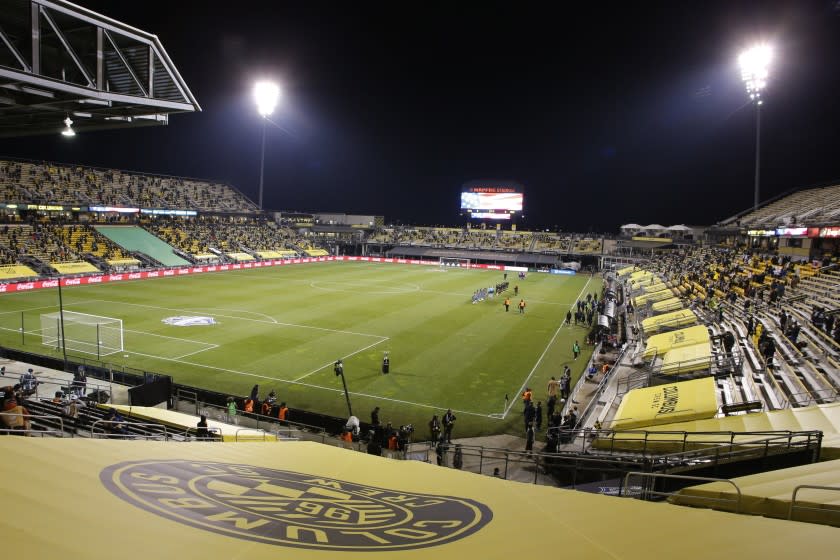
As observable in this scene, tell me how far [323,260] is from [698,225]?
60.5 meters

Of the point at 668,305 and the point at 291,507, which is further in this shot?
the point at 668,305

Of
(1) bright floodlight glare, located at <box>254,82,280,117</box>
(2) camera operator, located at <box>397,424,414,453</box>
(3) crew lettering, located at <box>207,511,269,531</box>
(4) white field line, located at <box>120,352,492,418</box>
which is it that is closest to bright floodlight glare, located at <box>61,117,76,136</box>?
(3) crew lettering, located at <box>207,511,269,531</box>

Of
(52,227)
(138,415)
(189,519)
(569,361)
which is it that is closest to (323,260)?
(52,227)

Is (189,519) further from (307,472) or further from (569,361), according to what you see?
(569,361)

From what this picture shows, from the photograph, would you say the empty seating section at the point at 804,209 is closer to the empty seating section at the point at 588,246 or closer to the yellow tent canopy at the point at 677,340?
the yellow tent canopy at the point at 677,340

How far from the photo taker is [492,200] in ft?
283

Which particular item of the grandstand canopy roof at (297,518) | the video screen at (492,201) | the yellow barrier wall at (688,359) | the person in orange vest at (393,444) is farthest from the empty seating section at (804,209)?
the video screen at (492,201)

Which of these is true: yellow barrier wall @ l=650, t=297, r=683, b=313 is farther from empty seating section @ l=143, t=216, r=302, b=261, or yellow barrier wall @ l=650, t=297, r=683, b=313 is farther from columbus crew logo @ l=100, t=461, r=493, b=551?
empty seating section @ l=143, t=216, r=302, b=261

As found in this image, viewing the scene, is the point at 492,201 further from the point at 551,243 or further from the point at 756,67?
the point at 756,67

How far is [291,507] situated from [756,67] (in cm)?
5142

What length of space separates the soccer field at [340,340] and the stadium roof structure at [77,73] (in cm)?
1104

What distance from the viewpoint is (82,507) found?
410cm

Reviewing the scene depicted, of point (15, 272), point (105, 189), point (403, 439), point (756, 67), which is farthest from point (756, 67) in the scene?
point (105, 189)

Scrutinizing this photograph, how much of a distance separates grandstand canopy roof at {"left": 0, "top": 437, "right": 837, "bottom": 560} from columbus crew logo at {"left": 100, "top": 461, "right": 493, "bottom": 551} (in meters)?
0.02
